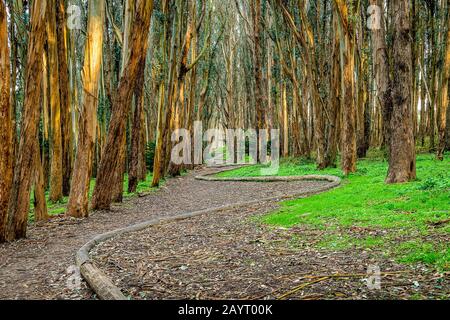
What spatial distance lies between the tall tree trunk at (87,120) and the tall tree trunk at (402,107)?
701 cm

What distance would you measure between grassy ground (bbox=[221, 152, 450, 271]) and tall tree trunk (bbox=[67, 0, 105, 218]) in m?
4.29

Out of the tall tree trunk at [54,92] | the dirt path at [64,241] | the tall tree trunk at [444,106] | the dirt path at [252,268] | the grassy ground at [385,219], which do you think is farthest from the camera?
the tall tree trunk at [444,106]

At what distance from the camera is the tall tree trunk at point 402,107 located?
957 cm

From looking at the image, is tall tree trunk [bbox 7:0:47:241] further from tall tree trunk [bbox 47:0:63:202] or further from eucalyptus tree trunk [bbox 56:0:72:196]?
eucalyptus tree trunk [bbox 56:0:72:196]

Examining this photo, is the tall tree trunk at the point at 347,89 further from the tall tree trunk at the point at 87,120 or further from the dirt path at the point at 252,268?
the tall tree trunk at the point at 87,120

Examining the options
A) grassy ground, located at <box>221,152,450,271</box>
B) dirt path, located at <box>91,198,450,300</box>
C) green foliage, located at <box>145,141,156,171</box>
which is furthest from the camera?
green foliage, located at <box>145,141,156,171</box>

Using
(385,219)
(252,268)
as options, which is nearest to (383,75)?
(385,219)

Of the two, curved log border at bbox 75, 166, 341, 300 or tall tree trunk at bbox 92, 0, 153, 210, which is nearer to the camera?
curved log border at bbox 75, 166, 341, 300

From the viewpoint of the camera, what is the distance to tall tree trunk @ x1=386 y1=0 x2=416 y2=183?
9.57 m

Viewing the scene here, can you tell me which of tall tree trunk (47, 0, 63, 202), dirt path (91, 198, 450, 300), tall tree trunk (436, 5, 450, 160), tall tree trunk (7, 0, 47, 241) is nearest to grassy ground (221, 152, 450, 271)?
dirt path (91, 198, 450, 300)

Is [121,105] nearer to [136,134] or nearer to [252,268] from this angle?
[136,134]

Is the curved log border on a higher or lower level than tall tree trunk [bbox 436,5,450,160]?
lower

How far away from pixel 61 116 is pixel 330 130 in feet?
32.3

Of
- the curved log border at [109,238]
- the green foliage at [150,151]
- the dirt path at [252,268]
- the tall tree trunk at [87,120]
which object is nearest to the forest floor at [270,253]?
the dirt path at [252,268]
